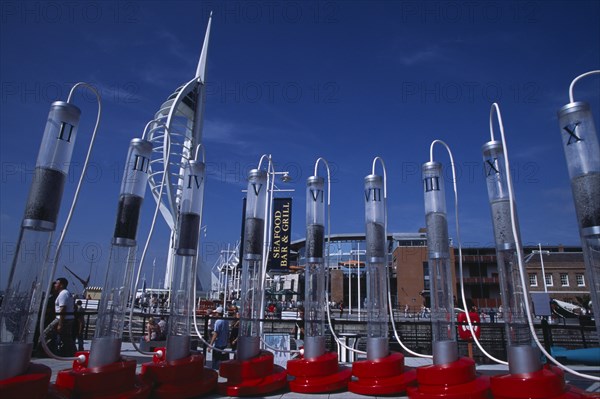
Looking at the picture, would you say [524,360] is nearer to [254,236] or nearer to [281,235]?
[254,236]

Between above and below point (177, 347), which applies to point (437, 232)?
above

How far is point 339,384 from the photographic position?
5902 mm

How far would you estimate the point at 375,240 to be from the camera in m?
Result: 6.62

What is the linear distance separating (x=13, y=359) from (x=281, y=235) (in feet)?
53.7

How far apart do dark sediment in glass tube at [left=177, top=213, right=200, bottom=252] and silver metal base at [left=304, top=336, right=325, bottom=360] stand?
235cm

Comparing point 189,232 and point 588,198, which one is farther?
point 189,232

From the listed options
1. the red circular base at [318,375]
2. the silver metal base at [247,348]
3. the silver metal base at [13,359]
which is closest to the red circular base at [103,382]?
the silver metal base at [13,359]

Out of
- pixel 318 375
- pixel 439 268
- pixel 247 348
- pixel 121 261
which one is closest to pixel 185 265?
pixel 121 261

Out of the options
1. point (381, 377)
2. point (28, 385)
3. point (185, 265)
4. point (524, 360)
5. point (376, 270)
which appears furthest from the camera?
point (376, 270)

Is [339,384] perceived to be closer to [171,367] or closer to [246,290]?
[246,290]

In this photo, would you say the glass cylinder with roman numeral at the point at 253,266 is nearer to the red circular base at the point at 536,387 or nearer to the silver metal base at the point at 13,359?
the silver metal base at the point at 13,359

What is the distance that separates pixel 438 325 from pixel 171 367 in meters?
3.72

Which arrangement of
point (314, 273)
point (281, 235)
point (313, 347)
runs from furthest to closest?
point (281, 235), point (314, 273), point (313, 347)

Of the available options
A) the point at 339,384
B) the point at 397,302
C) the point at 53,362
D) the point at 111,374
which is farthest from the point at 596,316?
the point at 397,302
